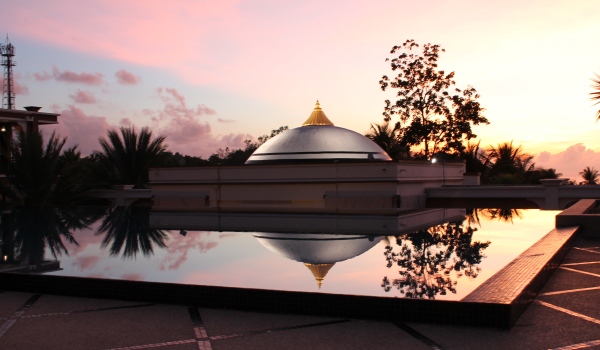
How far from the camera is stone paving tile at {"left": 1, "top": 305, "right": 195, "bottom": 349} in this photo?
4.45 metres

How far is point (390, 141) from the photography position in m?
37.2

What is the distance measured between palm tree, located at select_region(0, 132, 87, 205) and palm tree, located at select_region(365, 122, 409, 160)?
Result: 2068 cm

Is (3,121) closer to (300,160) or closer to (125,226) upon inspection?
(300,160)

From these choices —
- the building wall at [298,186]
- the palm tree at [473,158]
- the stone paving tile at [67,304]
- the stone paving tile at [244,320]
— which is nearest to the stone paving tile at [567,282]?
the stone paving tile at [244,320]

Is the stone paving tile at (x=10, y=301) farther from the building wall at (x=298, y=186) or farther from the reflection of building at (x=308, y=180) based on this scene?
the building wall at (x=298, y=186)

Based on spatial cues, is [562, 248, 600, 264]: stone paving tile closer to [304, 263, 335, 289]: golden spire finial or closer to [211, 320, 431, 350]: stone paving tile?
[304, 263, 335, 289]: golden spire finial

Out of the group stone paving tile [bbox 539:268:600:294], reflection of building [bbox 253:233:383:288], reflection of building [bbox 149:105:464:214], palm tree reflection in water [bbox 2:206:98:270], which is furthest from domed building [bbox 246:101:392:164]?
stone paving tile [bbox 539:268:600:294]

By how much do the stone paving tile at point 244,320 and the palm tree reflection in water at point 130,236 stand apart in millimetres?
3351

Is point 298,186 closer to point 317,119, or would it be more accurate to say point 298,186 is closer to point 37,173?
point 317,119

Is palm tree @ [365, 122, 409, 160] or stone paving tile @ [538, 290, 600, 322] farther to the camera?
palm tree @ [365, 122, 409, 160]

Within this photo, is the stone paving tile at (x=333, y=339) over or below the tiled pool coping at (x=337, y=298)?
below

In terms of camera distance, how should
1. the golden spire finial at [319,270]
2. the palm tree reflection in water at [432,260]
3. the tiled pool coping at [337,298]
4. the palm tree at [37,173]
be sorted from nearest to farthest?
the tiled pool coping at [337,298], the palm tree reflection in water at [432,260], the golden spire finial at [319,270], the palm tree at [37,173]

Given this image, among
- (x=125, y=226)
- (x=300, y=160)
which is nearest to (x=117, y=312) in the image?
(x=125, y=226)

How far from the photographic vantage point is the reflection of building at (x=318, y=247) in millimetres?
6978
